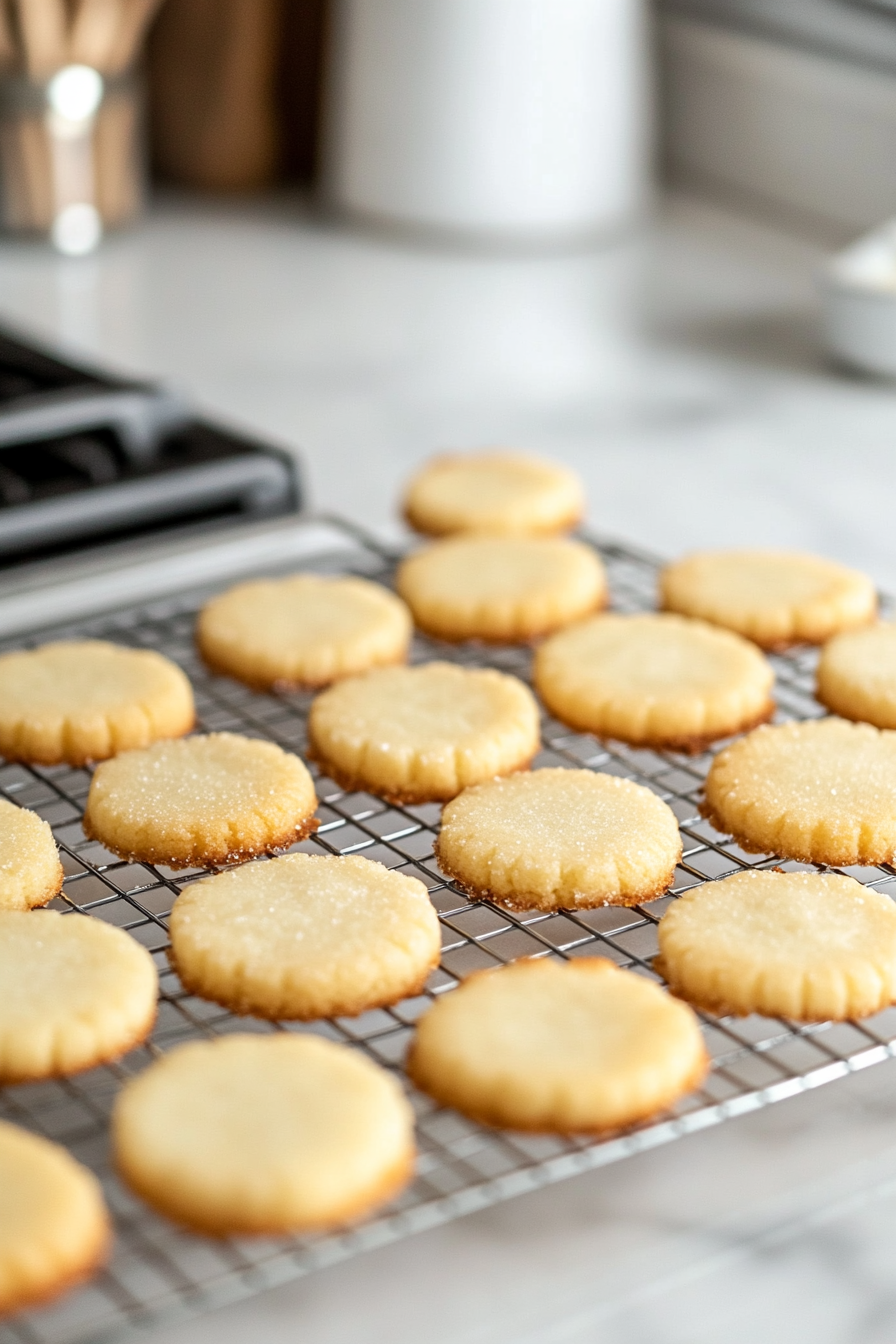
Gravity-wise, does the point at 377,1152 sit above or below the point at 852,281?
below

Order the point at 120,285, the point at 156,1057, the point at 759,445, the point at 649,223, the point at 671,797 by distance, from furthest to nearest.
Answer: the point at 649,223, the point at 120,285, the point at 759,445, the point at 671,797, the point at 156,1057

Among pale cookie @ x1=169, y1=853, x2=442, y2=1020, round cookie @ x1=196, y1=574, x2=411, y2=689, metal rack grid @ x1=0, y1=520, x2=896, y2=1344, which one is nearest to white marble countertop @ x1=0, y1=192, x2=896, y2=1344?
metal rack grid @ x1=0, y1=520, x2=896, y2=1344

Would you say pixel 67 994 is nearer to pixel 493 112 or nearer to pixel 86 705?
pixel 86 705

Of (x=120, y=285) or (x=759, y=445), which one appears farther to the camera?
(x=120, y=285)

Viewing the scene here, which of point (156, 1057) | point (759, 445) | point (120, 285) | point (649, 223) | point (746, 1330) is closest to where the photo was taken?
point (746, 1330)

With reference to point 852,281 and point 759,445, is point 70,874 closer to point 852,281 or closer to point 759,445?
point 759,445

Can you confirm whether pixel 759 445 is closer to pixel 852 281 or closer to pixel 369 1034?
pixel 852 281

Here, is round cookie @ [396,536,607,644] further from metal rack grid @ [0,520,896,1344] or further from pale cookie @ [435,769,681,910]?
pale cookie @ [435,769,681,910]

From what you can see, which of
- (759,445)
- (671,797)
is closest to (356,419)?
(759,445)
